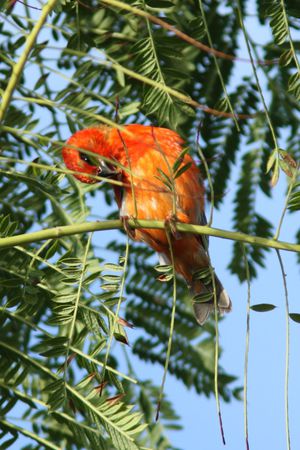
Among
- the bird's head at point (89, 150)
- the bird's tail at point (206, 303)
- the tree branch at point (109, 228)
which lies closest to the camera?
the tree branch at point (109, 228)

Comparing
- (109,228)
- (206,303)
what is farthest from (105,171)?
(109,228)

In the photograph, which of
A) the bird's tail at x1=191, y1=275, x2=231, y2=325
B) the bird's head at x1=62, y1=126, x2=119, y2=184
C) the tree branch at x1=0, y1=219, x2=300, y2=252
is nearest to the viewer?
the tree branch at x1=0, y1=219, x2=300, y2=252

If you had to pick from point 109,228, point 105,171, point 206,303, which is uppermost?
point 105,171

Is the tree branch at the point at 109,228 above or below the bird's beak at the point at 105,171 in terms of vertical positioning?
below

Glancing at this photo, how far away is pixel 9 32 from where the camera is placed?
3.67 meters

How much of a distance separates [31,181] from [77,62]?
145cm

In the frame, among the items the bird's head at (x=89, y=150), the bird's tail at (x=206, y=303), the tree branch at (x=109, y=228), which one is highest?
the bird's head at (x=89, y=150)

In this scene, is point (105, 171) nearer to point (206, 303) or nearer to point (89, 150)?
point (89, 150)

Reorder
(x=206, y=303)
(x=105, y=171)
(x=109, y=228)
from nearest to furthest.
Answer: (x=109, y=228) < (x=206, y=303) < (x=105, y=171)

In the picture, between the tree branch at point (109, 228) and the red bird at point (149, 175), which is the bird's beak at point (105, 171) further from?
the tree branch at point (109, 228)

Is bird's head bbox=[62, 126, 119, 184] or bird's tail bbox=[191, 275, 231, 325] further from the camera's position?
bird's head bbox=[62, 126, 119, 184]

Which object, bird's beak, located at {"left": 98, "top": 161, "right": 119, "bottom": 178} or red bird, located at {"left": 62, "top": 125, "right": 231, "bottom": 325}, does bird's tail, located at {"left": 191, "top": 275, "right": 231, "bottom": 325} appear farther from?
bird's beak, located at {"left": 98, "top": 161, "right": 119, "bottom": 178}

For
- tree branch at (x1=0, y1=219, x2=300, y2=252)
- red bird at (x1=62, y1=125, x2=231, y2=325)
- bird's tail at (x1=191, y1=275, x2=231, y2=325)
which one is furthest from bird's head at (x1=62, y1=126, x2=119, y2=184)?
tree branch at (x1=0, y1=219, x2=300, y2=252)

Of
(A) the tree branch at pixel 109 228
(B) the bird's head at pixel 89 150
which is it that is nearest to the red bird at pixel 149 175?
(B) the bird's head at pixel 89 150
